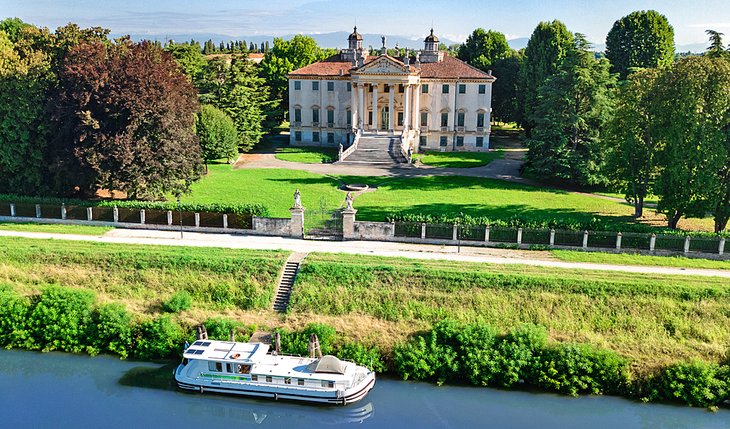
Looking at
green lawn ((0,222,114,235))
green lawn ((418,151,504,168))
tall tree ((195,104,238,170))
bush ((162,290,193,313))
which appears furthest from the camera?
green lawn ((418,151,504,168))

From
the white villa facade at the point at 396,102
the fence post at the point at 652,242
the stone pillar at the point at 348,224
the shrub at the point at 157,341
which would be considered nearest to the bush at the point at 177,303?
the shrub at the point at 157,341

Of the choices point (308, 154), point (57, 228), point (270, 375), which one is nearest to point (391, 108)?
point (308, 154)

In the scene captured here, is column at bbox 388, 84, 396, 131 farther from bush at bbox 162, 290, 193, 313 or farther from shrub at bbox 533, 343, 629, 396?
shrub at bbox 533, 343, 629, 396

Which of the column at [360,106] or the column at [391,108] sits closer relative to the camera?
the column at [391,108]

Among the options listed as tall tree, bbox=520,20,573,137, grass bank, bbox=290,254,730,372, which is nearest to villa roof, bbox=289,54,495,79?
tall tree, bbox=520,20,573,137

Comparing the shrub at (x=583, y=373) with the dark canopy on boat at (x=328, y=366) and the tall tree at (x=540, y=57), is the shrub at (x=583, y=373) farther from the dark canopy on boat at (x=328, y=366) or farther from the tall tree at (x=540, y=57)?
the tall tree at (x=540, y=57)

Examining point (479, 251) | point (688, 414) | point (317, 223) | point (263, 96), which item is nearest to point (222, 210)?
point (317, 223)
